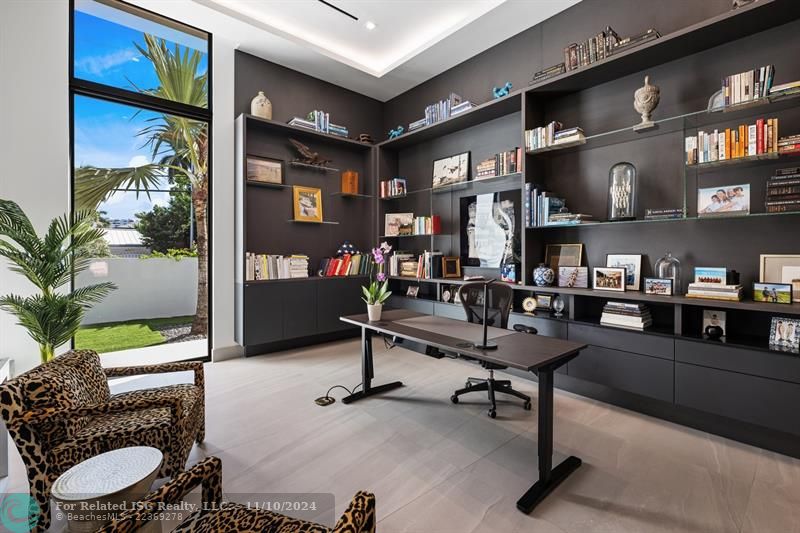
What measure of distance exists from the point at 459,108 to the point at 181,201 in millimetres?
3414

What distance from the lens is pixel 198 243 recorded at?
14.3 feet

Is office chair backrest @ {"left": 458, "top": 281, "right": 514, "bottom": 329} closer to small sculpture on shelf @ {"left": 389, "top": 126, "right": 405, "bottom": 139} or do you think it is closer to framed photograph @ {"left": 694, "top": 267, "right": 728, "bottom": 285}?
framed photograph @ {"left": 694, "top": 267, "right": 728, "bottom": 285}

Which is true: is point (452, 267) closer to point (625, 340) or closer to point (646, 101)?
point (625, 340)

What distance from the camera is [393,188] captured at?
5.35m

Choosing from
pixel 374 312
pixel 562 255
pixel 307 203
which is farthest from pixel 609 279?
pixel 307 203

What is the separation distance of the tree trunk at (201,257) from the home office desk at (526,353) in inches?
98.3

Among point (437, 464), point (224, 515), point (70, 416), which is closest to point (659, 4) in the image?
point (437, 464)

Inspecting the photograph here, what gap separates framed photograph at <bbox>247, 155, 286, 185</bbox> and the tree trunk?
1.80ft

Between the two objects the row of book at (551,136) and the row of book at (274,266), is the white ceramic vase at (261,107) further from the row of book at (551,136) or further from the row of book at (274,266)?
the row of book at (551,136)

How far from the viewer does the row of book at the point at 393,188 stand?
531cm

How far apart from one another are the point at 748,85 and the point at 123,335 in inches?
238

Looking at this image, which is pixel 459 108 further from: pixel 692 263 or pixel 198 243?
pixel 198 243

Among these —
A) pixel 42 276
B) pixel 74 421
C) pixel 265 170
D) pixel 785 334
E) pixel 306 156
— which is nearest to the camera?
pixel 74 421

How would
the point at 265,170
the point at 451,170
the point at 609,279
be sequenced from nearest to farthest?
the point at 609,279 < the point at 265,170 < the point at 451,170
